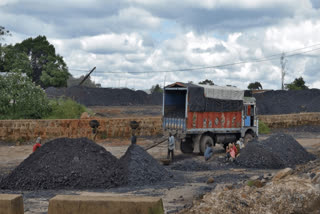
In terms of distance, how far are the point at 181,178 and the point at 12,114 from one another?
16382 millimetres

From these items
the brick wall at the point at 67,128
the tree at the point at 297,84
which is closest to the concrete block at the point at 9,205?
the brick wall at the point at 67,128

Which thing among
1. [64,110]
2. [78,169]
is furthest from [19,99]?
[78,169]

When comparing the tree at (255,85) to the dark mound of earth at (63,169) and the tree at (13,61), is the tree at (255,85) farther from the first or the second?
the dark mound of earth at (63,169)

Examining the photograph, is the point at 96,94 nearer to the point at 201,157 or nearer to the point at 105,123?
the point at 105,123

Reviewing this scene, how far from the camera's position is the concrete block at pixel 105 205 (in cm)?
652

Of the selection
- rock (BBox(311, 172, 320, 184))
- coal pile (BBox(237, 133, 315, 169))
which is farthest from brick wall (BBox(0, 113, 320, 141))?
rock (BBox(311, 172, 320, 184))

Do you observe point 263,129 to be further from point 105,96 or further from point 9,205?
point 9,205

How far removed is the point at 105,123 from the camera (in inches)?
1053

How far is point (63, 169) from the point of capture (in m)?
13.2

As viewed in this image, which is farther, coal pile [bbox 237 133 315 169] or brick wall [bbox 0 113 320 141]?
brick wall [bbox 0 113 320 141]

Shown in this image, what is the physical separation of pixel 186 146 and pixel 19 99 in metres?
12.8

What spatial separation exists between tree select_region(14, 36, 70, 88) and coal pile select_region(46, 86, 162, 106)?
6.01 metres

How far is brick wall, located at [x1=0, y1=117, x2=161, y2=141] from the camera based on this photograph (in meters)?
24.0

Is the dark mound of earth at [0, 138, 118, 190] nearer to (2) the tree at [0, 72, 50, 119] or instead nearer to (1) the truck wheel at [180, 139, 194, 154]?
(1) the truck wheel at [180, 139, 194, 154]
